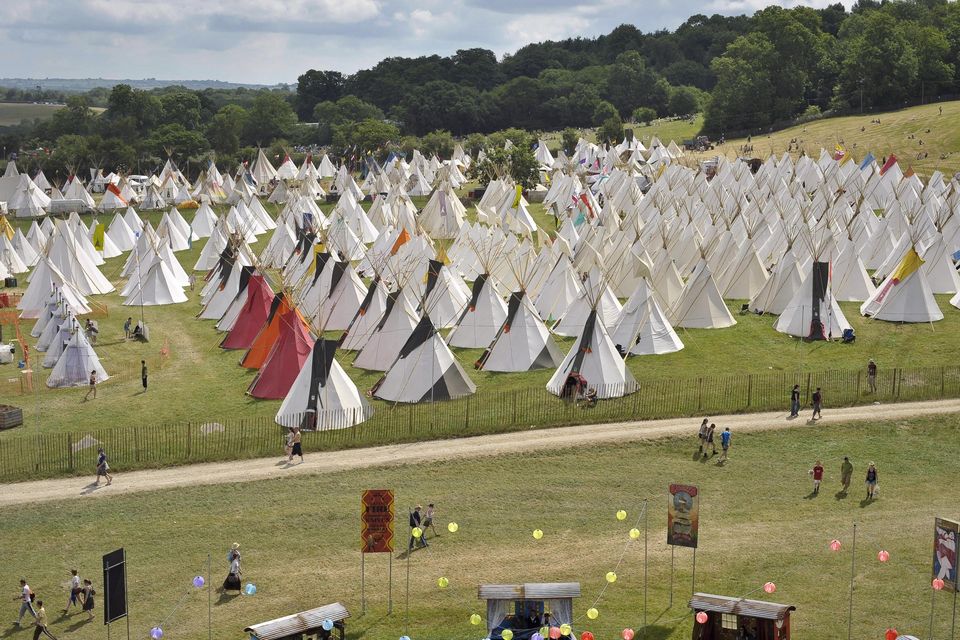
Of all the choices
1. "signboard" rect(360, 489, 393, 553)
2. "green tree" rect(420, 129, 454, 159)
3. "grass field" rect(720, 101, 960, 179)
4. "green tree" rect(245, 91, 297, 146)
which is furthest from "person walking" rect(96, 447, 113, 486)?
"green tree" rect(245, 91, 297, 146)

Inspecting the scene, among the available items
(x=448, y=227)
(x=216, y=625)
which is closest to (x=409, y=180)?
(x=448, y=227)

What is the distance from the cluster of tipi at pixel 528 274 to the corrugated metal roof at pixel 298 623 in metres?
12.6

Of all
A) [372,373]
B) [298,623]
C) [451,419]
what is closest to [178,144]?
[372,373]

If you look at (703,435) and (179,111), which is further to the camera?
(179,111)

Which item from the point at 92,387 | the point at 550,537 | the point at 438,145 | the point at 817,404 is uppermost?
the point at 438,145

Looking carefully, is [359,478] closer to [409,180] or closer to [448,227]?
[448,227]

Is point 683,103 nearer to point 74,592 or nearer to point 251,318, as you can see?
point 251,318

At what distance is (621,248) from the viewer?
5000cm

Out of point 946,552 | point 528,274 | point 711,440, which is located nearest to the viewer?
point 946,552

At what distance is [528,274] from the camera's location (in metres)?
47.9

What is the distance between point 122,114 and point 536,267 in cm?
9713

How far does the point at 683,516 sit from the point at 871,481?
709 centimetres

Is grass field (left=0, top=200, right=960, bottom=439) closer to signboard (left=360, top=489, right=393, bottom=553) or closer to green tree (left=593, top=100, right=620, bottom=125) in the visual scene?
signboard (left=360, top=489, right=393, bottom=553)

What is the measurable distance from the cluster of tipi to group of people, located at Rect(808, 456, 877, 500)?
838 centimetres
